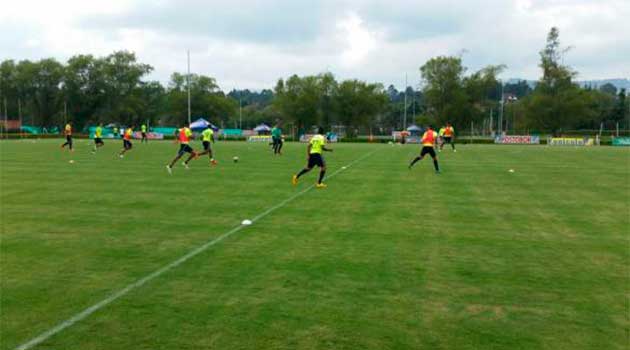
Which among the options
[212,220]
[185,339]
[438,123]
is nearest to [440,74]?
[438,123]

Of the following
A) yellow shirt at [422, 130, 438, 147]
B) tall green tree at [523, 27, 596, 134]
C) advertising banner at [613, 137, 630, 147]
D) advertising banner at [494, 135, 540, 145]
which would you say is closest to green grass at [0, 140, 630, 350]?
yellow shirt at [422, 130, 438, 147]

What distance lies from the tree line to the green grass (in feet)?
223

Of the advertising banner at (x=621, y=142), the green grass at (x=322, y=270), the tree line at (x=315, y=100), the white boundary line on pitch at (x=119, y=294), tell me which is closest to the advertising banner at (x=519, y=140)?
the advertising banner at (x=621, y=142)

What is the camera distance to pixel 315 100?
277 feet

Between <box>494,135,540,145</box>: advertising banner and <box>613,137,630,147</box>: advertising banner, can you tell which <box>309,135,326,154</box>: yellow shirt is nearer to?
<box>494,135,540,145</box>: advertising banner

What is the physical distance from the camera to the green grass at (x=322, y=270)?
4.61 metres

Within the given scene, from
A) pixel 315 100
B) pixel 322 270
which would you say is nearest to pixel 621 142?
pixel 315 100

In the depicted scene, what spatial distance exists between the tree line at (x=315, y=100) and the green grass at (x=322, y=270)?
223 ft

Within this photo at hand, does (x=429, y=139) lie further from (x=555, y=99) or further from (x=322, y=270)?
(x=555, y=99)

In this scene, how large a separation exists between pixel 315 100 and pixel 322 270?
260 feet

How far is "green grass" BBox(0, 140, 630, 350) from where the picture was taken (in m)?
4.61

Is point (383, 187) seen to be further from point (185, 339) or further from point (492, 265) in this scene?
point (185, 339)

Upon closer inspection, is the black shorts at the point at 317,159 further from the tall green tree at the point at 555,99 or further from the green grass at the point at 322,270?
the tall green tree at the point at 555,99

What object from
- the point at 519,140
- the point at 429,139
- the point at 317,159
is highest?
the point at 519,140
